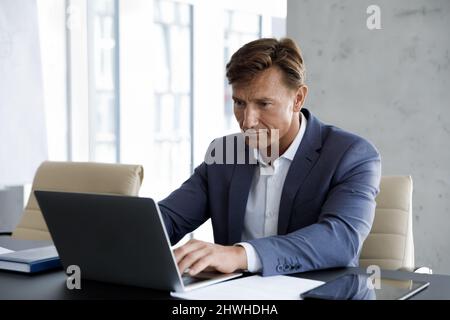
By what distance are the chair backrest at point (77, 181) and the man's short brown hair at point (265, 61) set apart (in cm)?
81

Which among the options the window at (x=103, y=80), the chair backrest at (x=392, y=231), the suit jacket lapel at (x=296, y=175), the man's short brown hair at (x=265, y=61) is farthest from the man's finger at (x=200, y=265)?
the window at (x=103, y=80)

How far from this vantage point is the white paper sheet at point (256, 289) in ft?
4.18

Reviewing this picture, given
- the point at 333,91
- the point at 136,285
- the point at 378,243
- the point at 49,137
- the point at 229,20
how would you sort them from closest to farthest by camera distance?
the point at 136,285 → the point at 378,243 → the point at 333,91 → the point at 49,137 → the point at 229,20

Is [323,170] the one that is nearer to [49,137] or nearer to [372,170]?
[372,170]

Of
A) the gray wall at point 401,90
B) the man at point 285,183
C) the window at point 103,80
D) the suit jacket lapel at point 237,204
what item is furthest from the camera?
the window at point 103,80

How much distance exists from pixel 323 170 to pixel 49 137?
2619 millimetres

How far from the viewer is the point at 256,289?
1.34 m

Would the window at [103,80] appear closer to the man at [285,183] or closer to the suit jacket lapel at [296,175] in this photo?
the man at [285,183]

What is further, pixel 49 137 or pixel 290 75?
pixel 49 137

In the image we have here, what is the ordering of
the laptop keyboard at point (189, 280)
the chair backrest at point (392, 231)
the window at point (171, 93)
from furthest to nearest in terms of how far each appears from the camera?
1. the window at point (171, 93)
2. the chair backrest at point (392, 231)
3. the laptop keyboard at point (189, 280)

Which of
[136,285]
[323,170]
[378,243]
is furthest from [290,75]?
[136,285]

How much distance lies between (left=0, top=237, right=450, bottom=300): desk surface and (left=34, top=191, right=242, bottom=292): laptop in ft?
0.10

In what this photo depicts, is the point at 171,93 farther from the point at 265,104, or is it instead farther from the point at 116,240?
the point at 116,240

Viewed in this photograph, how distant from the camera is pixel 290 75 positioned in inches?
77.2
